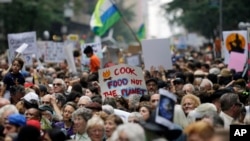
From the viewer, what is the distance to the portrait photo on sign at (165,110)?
848 centimetres

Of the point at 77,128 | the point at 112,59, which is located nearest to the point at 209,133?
the point at 77,128

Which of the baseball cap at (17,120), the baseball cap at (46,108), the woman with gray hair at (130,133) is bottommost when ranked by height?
the baseball cap at (46,108)

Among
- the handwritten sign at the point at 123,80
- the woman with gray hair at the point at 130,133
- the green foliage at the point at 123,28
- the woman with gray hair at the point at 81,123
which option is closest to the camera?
the woman with gray hair at the point at 130,133

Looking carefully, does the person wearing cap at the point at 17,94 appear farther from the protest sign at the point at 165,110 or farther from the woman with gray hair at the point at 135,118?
the protest sign at the point at 165,110

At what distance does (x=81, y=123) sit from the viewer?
1059cm

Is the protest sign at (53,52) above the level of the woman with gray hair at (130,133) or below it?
above

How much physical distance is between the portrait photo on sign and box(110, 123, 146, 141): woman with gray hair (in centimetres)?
25

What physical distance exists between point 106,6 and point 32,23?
83.5 feet

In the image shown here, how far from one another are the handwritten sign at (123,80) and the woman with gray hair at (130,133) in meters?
6.67

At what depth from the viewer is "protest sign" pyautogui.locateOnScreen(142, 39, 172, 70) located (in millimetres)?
22172

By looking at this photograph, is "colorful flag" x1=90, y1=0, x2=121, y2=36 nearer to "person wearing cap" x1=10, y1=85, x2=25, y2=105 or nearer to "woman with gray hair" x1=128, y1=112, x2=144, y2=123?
"person wearing cap" x1=10, y1=85, x2=25, y2=105

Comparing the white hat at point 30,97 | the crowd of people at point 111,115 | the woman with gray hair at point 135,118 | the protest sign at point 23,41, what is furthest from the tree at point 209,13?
the woman with gray hair at point 135,118

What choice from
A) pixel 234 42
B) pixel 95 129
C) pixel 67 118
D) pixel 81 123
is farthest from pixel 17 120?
pixel 234 42

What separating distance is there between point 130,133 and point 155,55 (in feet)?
46.2
